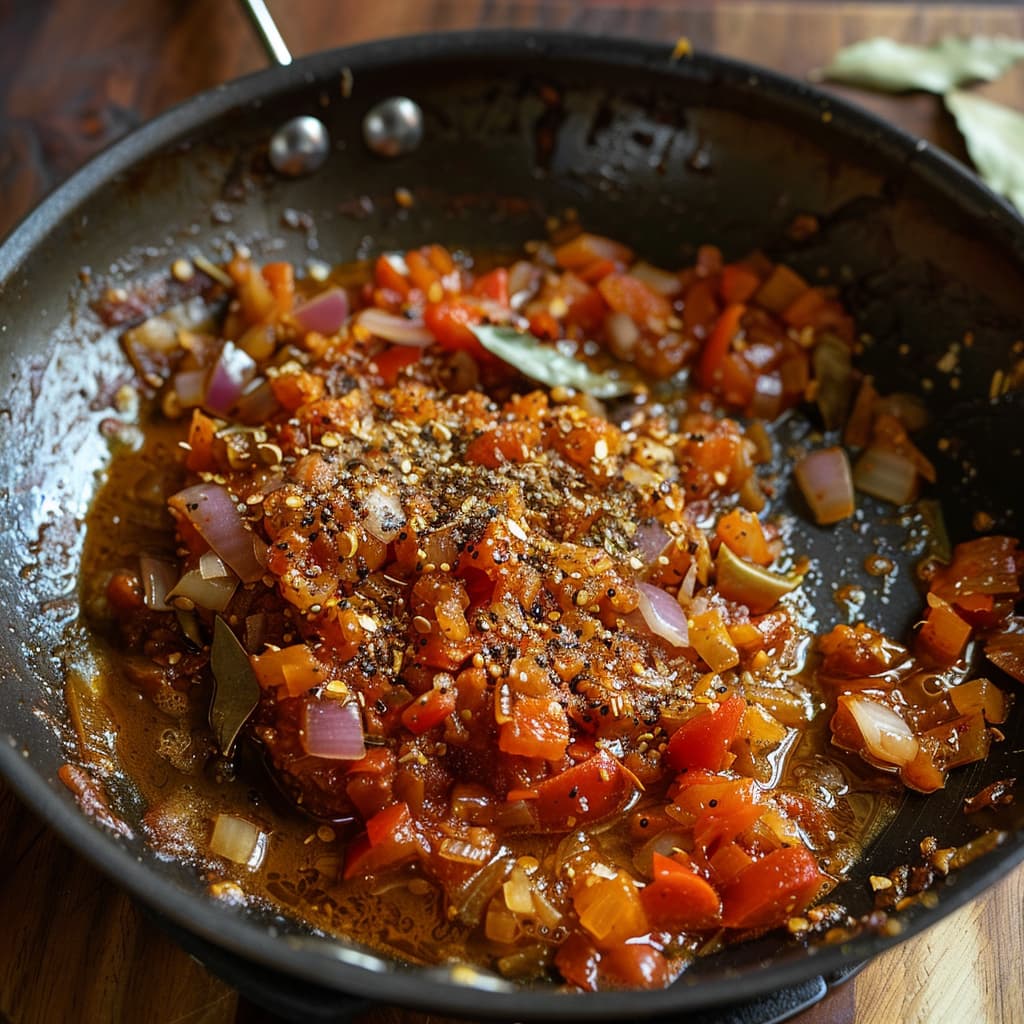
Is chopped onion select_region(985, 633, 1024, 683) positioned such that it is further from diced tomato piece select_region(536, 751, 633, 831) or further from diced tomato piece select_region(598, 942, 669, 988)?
diced tomato piece select_region(598, 942, 669, 988)

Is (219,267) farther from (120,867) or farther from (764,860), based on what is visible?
(764,860)

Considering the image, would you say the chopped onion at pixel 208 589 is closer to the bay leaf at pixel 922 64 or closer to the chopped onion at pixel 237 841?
the chopped onion at pixel 237 841

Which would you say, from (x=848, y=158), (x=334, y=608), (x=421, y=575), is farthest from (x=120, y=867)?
(x=848, y=158)

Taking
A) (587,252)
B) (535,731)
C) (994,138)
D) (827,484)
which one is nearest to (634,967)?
(535,731)

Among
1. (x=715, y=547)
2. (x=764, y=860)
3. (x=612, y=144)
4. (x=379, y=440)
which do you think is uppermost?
(x=612, y=144)

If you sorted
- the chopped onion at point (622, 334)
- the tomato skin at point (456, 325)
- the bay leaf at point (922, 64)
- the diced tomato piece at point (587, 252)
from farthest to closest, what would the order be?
the bay leaf at point (922, 64) < the diced tomato piece at point (587, 252) < the chopped onion at point (622, 334) < the tomato skin at point (456, 325)

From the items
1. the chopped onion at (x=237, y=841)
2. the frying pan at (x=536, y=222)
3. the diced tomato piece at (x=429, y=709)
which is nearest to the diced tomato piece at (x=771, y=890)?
the frying pan at (x=536, y=222)

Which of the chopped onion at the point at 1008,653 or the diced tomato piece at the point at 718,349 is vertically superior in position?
→ the diced tomato piece at the point at 718,349
